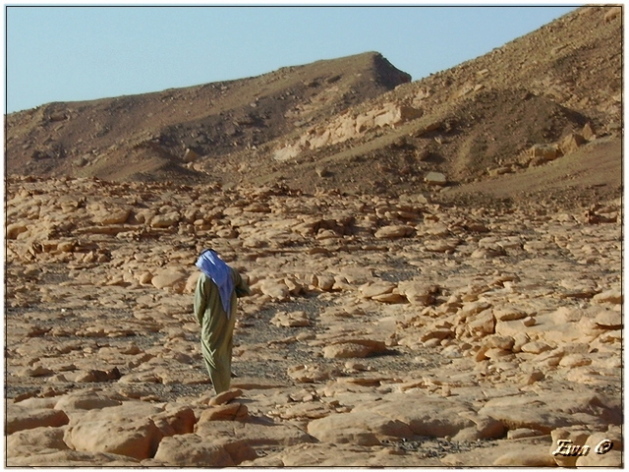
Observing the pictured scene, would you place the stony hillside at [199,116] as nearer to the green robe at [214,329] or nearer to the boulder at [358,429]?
the green robe at [214,329]

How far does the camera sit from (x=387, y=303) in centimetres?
1334

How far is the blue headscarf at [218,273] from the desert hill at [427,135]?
15.4 m

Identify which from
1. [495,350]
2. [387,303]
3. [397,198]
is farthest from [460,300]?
[397,198]

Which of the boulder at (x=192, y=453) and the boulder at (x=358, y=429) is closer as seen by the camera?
the boulder at (x=192, y=453)

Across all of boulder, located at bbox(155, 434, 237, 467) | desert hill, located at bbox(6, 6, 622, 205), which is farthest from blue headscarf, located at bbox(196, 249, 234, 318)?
desert hill, located at bbox(6, 6, 622, 205)

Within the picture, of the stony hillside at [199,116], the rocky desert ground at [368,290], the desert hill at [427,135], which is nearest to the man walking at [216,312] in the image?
the rocky desert ground at [368,290]

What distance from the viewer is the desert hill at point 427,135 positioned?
25.2 metres

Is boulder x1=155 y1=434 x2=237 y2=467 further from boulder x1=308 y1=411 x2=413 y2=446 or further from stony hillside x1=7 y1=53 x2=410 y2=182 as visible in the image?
stony hillside x1=7 y1=53 x2=410 y2=182

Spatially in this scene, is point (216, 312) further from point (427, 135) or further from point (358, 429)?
point (427, 135)

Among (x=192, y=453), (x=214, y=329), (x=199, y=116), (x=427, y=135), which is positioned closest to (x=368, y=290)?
(x=214, y=329)

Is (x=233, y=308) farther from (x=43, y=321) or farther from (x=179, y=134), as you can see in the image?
(x=179, y=134)

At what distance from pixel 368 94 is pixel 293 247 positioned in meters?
33.1

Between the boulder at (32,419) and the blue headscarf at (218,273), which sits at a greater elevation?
the blue headscarf at (218,273)

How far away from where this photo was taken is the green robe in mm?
7961
